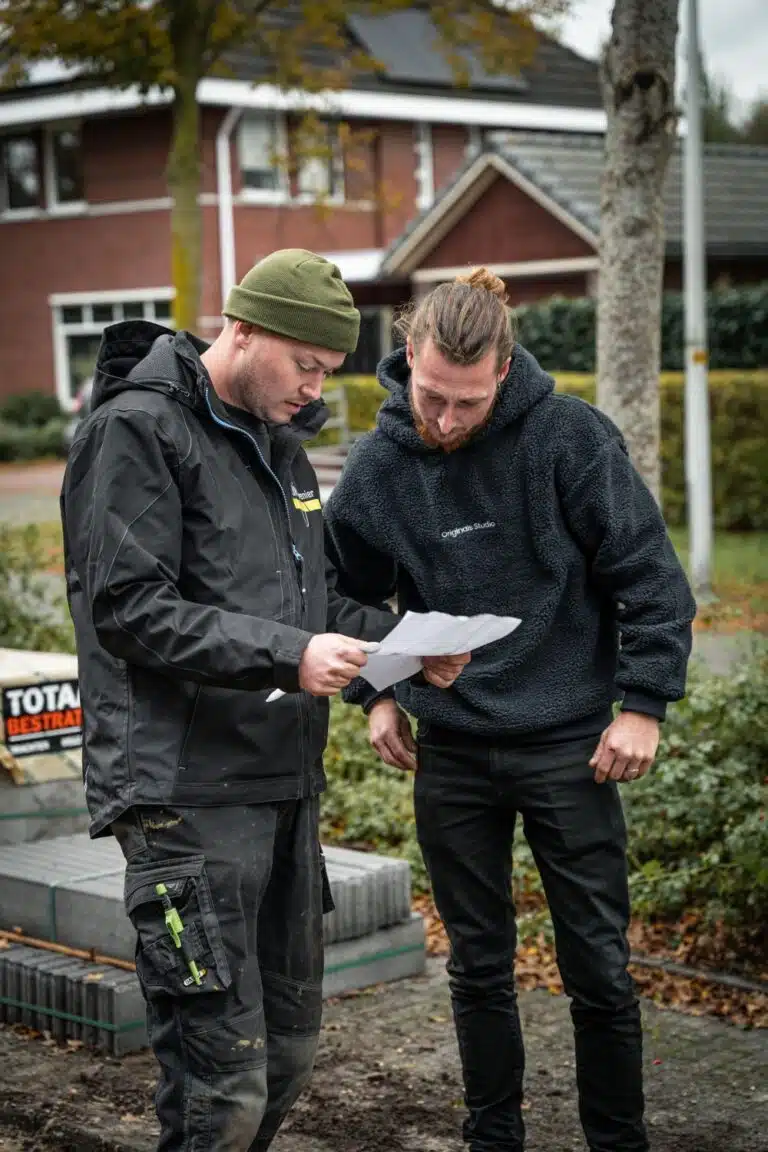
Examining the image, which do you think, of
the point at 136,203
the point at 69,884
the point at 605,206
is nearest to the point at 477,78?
the point at 136,203

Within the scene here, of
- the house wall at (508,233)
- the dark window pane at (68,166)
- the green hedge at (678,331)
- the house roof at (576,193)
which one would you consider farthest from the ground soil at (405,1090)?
the dark window pane at (68,166)

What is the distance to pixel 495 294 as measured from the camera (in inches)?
135

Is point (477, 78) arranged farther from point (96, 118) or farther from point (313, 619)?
point (313, 619)

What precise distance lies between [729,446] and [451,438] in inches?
536

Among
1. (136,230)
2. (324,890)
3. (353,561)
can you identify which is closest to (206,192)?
(136,230)

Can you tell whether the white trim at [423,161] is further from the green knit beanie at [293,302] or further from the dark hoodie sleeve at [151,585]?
the dark hoodie sleeve at [151,585]

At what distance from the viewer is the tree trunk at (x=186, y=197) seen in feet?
44.4

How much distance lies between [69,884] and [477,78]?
30.1 m

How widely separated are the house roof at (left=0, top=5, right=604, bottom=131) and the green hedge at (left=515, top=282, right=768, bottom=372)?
8447 mm

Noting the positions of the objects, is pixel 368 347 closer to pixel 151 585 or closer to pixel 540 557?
pixel 540 557

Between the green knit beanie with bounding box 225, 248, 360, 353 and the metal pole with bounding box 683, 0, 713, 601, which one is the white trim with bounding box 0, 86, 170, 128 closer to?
the metal pole with bounding box 683, 0, 713, 601

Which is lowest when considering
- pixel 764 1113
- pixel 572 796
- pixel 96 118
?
pixel 764 1113

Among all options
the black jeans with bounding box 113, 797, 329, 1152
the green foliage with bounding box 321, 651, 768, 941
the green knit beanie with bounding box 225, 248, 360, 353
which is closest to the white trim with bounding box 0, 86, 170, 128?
the green foliage with bounding box 321, 651, 768, 941

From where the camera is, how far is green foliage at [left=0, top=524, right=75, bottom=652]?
8.13m
